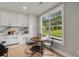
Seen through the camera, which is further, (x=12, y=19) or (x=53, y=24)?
(x=12, y=19)

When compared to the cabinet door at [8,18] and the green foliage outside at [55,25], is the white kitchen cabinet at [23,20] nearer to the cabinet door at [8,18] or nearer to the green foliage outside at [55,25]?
the cabinet door at [8,18]

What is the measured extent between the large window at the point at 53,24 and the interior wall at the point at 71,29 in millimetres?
367

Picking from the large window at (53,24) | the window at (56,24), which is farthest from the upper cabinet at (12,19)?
the window at (56,24)

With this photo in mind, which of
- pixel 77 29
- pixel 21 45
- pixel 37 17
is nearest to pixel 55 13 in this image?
pixel 37 17

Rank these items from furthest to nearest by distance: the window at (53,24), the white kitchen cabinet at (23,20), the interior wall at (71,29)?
the white kitchen cabinet at (23,20)
the window at (53,24)
the interior wall at (71,29)

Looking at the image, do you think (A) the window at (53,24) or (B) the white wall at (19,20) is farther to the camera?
(B) the white wall at (19,20)

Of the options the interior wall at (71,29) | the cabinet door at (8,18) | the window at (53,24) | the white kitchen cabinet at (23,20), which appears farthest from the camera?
the white kitchen cabinet at (23,20)

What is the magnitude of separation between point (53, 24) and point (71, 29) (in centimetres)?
120

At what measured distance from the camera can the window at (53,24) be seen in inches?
139

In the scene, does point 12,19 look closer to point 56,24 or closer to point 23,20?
point 23,20

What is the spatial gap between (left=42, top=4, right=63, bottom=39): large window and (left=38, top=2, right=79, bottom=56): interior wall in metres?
0.37

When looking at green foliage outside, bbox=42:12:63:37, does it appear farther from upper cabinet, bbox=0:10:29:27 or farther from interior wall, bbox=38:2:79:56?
upper cabinet, bbox=0:10:29:27

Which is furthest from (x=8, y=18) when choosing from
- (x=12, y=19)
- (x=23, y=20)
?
(x=23, y=20)

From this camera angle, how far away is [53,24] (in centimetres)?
401
